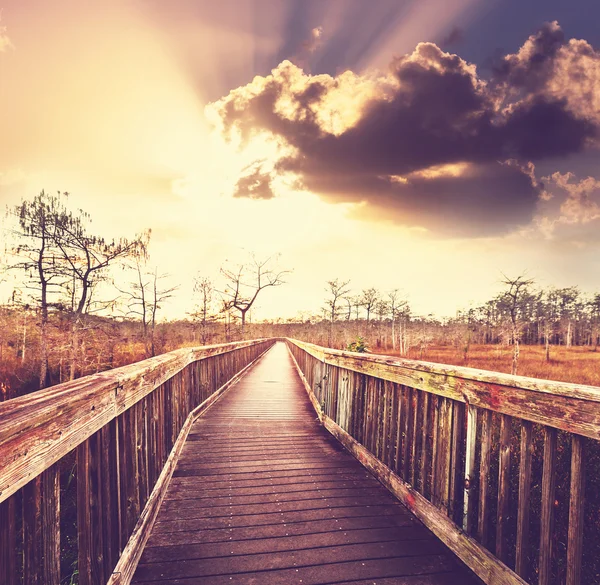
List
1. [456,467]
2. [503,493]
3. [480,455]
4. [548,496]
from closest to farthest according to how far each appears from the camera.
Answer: [548,496]
[503,493]
[480,455]
[456,467]

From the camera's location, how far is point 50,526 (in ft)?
4.42

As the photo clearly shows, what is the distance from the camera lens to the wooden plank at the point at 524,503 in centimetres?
195

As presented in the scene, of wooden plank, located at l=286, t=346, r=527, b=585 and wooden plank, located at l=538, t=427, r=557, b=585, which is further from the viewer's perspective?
wooden plank, located at l=286, t=346, r=527, b=585

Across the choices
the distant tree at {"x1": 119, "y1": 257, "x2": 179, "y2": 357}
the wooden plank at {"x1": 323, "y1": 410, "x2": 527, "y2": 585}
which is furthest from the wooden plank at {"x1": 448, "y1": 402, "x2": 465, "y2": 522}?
the distant tree at {"x1": 119, "y1": 257, "x2": 179, "y2": 357}

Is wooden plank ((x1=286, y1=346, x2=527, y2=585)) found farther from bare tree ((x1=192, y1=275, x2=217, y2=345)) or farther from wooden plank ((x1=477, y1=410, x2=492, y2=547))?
bare tree ((x1=192, y1=275, x2=217, y2=345))

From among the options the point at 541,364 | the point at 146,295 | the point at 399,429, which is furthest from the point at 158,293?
the point at 541,364

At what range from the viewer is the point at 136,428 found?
2.54 metres

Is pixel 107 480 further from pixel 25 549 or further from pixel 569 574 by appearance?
pixel 569 574

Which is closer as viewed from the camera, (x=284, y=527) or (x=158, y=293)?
(x=284, y=527)

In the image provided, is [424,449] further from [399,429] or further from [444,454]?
[399,429]

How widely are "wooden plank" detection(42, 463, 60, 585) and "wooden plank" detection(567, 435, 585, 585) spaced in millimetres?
2232

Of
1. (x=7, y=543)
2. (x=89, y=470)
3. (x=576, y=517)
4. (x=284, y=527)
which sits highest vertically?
(x=7, y=543)

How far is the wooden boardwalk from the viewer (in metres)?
2.25

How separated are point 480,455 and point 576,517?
0.60 meters
